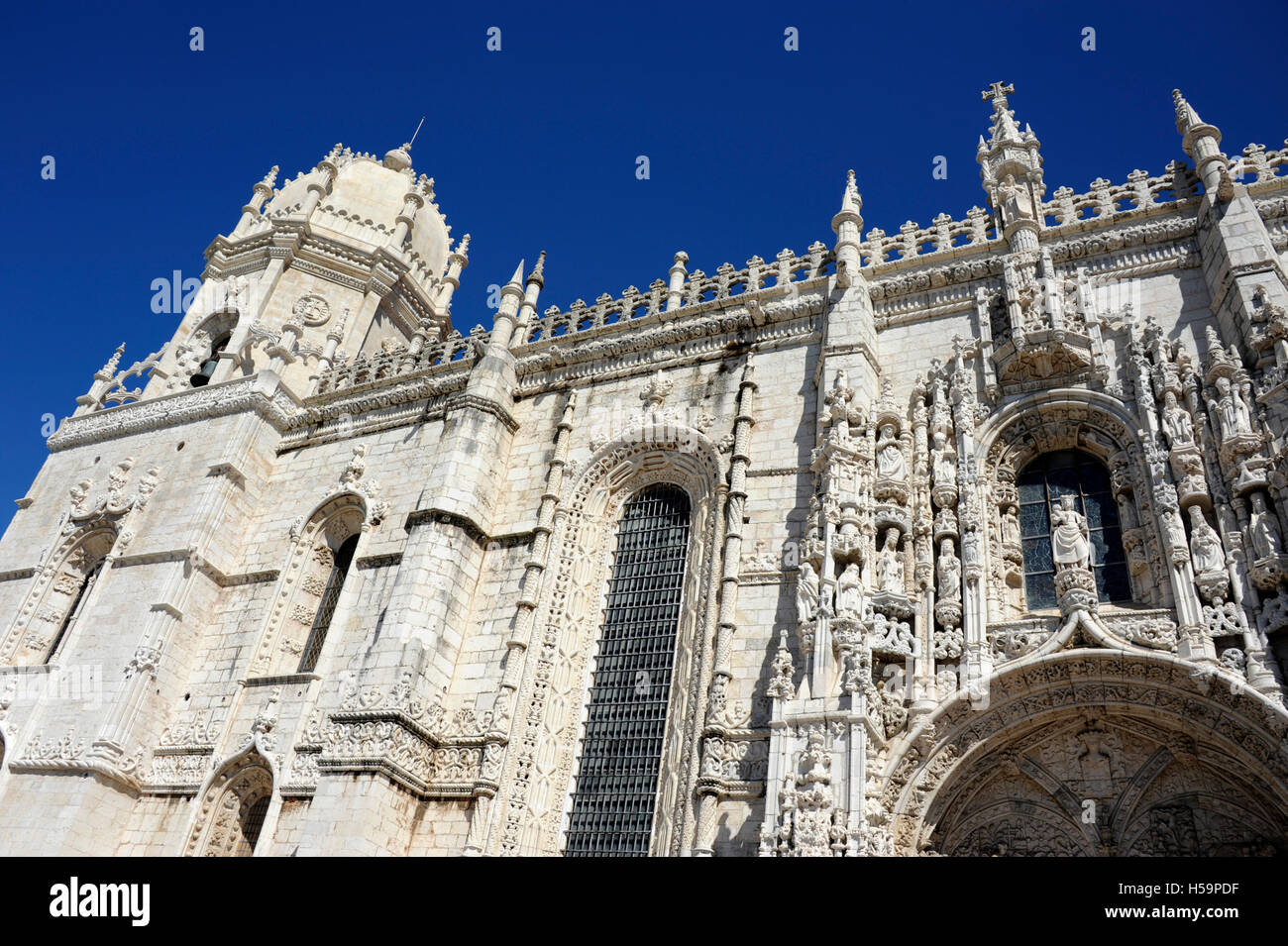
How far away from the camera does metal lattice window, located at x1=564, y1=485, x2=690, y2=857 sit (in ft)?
45.2

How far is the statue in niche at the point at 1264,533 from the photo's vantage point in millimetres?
10945

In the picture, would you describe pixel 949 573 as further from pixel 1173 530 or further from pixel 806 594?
pixel 1173 530

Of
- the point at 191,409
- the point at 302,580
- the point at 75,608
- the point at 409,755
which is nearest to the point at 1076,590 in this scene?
the point at 409,755

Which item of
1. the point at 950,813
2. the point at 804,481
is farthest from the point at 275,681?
the point at 950,813

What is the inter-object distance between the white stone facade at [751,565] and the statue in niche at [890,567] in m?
0.09

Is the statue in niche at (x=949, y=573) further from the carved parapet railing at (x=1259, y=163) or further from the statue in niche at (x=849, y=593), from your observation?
the carved parapet railing at (x=1259, y=163)

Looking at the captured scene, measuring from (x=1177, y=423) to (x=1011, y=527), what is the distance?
2.45 metres

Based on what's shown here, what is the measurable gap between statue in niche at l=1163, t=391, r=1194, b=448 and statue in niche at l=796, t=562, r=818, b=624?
4798 millimetres

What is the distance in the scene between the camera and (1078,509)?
43.8 feet

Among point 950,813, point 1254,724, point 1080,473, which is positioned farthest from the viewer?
point 1080,473

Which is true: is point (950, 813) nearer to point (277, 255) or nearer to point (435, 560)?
point (435, 560)

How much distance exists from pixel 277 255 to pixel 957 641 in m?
20.0
